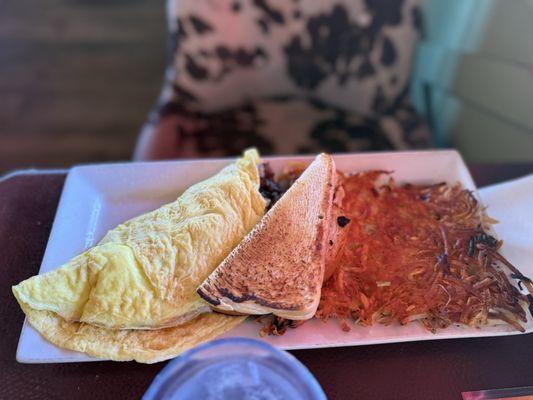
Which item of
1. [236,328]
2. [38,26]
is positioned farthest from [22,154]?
[236,328]

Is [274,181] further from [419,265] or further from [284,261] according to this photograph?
[419,265]

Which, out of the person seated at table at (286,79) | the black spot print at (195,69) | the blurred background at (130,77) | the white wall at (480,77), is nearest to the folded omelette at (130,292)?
the person seated at table at (286,79)

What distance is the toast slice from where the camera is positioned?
89cm

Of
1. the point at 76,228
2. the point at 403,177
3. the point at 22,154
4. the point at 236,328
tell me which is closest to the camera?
the point at 236,328

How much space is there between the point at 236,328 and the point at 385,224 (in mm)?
404

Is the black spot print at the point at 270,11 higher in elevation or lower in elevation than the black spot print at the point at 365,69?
higher

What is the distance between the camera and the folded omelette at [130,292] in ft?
2.97

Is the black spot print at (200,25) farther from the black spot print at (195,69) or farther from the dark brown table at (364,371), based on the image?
the dark brown table at (364,371)

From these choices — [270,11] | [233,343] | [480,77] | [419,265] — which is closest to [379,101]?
[270,11]

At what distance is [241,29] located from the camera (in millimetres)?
1667

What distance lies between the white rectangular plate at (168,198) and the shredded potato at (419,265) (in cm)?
3

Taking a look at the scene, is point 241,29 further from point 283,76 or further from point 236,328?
point 236,328

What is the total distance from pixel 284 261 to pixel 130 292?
30cm

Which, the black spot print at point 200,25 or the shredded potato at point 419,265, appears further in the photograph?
the black spot print at point 200,25
